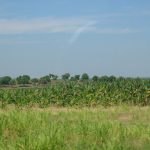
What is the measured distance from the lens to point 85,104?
3112 centimetres

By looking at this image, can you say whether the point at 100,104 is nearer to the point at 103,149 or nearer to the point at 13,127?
the point at 13,127

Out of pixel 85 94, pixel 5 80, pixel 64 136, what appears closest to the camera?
pixel 64 136

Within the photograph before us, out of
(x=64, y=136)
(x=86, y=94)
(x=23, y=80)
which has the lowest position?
(x=64, y=136)

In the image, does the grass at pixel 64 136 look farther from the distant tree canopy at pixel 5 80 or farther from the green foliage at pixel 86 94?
the distant tree canopy at pixel 5 80

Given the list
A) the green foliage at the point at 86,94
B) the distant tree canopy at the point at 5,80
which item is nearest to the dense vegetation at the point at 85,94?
the green foliage at the point at 86,94

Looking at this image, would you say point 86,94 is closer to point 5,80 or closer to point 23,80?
point 23,80

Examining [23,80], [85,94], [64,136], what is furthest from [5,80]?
[64,136]

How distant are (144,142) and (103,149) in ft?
5.76

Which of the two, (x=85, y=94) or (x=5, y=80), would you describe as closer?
(x=85, y=94)

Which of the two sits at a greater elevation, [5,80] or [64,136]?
[5,80]

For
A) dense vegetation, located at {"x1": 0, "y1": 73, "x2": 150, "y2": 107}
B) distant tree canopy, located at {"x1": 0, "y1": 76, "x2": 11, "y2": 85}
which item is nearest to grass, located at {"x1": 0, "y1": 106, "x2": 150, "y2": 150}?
dense vegetation, located at {"x1": 0, "y1": 73, "x2": 150, "y2": 107}

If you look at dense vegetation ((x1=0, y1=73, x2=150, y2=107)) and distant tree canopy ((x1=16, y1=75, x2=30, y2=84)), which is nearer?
dense vegetation ((x1=0, y1=73, x2=150, y2=107))

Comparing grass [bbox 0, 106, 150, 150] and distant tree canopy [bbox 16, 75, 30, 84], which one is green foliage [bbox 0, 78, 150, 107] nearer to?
grass [bbox 0, 106, 150, 150]

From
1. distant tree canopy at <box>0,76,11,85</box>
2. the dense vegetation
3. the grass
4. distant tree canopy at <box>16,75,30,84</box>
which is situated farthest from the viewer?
distant tree canopy at <box>0,76,11,85</box>
